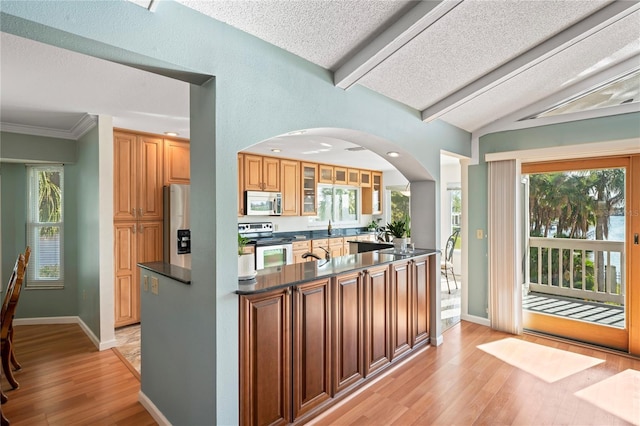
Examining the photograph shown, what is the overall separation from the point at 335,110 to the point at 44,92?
7.72 ft

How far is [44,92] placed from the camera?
268 cm

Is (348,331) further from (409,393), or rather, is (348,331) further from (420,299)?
(420,299)

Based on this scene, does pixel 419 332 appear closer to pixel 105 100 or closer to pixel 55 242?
pixel 105 100

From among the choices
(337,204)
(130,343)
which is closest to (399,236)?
(130,343)

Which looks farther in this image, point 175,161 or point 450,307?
point 450,307

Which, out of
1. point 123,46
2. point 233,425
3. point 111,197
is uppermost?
point 123,46

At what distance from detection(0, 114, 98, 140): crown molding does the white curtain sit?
14.5 ft

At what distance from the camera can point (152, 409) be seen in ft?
7.53

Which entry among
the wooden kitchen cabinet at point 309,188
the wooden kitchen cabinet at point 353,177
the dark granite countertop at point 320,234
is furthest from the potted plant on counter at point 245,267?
the wooden kitchen cabinet at point 353,177

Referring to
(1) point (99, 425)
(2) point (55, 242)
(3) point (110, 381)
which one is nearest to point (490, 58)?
(1) point (99, 425)

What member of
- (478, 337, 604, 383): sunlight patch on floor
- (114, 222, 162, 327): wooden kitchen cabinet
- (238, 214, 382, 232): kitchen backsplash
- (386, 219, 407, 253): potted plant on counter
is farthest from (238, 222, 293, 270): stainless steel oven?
(478, 337, 604, 383): sunlight patch on floor

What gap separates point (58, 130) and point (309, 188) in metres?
3.71

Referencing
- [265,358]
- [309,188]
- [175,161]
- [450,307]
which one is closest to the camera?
[265,358]

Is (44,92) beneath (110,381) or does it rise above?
above
